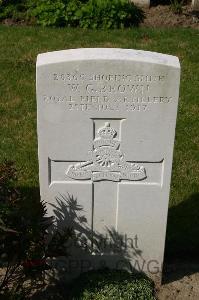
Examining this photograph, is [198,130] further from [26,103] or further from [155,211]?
[155,211]

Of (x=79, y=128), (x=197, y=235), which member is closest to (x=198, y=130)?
(x=197, y=235)

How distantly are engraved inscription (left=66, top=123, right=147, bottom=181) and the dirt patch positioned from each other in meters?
6.27

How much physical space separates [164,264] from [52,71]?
6.80 ft

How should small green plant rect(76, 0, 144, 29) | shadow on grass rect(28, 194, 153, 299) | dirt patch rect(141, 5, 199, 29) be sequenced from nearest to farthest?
shadow on grass rect(28, 194, 153, 299) < small green plant rect(76, 0, 144, 29) < dirt patch rect(141, 5, 199, 29)

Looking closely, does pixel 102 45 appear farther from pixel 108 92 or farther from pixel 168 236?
pixel 108 92

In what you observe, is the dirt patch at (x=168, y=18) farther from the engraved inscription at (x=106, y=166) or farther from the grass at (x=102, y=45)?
the engraved inscription at (x=106, y=166)

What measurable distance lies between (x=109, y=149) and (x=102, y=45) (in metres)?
5.10

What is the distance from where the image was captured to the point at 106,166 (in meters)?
4.28

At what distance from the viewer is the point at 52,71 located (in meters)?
3.93

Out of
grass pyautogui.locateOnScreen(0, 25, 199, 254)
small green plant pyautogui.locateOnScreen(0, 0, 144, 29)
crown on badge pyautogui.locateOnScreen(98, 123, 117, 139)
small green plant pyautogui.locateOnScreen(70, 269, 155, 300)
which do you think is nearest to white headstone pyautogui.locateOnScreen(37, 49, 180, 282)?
crown on badge pyautogui.locateOnScreen(98, 123, 117, 139)

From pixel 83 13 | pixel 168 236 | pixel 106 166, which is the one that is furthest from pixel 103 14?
pixel 106 166

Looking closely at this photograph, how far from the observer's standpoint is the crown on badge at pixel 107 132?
4125 millimetres

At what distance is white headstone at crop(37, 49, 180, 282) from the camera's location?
396cm

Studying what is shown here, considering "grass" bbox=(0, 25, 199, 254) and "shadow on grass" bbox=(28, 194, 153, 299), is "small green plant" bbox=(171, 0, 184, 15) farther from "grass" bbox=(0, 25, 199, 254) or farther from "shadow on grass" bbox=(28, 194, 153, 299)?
"shadow on grass" bbox=(28, 194, 153, 299)
